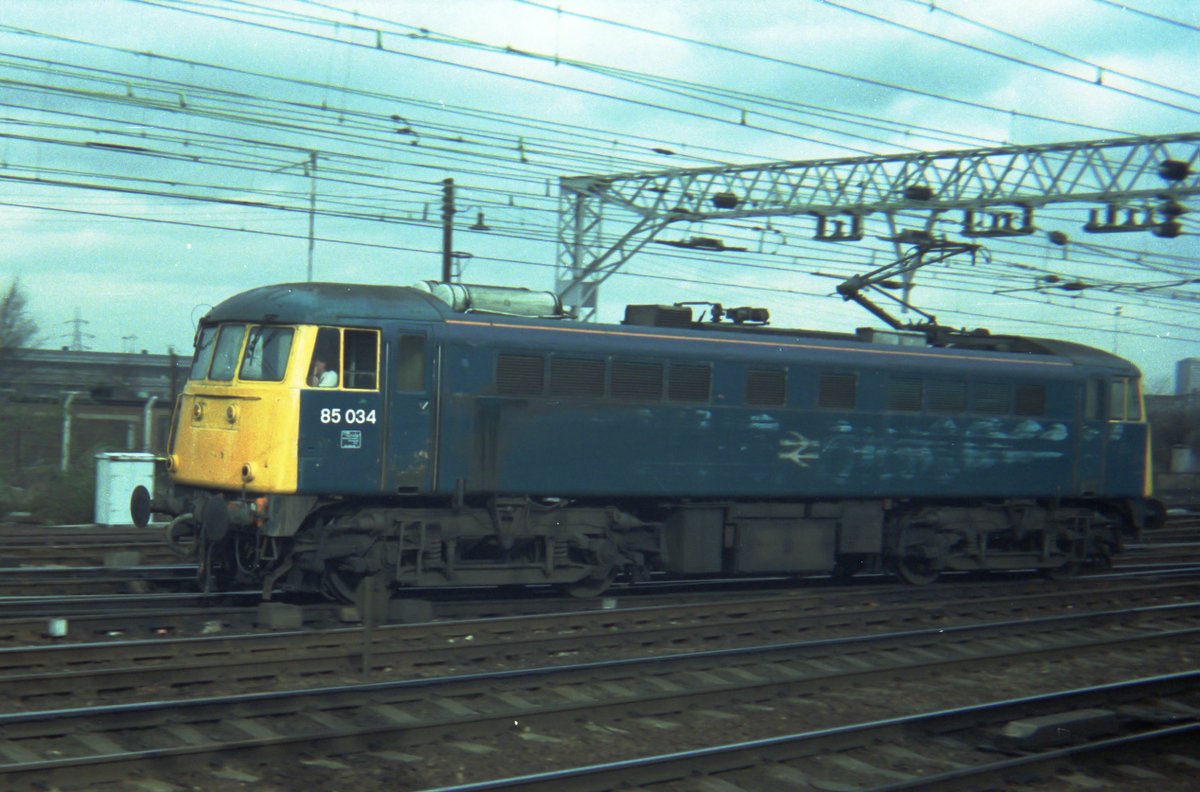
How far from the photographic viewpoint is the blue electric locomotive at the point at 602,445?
13.9m

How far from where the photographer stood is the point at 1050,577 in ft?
66.0

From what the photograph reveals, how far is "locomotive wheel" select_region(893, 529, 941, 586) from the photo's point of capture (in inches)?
725

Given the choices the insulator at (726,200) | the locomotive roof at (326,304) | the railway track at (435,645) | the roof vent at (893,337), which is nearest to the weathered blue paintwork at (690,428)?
the locomotive roof at (326,304)

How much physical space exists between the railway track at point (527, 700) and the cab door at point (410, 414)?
3.17 meters

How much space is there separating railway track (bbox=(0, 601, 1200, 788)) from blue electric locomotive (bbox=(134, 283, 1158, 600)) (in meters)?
2.91

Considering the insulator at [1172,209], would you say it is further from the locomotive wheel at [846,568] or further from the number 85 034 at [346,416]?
the number 85 034 at [346,416]

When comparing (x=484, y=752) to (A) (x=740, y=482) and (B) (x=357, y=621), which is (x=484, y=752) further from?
(A) (x=740, y=482)

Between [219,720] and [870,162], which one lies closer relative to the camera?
[219,720]

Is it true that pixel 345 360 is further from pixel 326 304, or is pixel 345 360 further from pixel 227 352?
pixel 227 352

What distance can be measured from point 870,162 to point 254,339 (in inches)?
597

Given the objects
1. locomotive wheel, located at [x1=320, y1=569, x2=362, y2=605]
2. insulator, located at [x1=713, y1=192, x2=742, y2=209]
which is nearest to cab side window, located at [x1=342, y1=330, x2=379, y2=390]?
locomotive wheel, located at [x1=320, y1=569, x2=362, y2=605]

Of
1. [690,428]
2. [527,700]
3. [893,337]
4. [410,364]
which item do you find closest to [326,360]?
[410,364]

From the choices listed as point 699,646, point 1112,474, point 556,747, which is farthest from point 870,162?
point 556,747

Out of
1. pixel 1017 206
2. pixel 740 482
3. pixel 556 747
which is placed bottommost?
pixel 556 747
